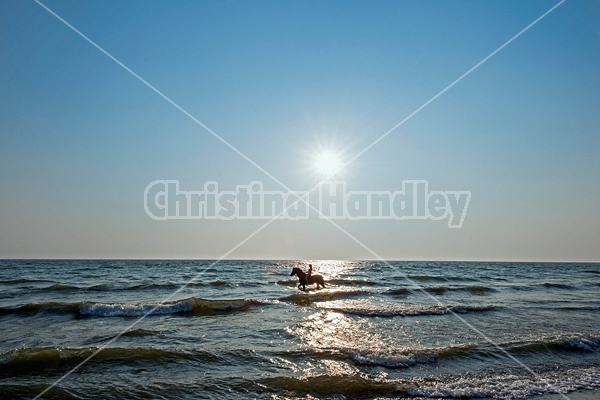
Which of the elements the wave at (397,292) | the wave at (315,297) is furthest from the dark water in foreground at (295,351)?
the wave at (397,292)

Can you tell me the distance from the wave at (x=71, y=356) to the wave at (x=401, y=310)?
32.9 feet

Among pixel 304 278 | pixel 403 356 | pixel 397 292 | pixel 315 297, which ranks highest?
pixel 304 278

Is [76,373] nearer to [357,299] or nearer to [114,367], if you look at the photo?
[114,367]

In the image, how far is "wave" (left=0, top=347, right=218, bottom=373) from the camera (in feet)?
33.1

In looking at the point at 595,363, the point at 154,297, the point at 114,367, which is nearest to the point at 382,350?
the point at 595,363

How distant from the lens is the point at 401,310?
1959 cm

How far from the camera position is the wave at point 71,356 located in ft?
33.1

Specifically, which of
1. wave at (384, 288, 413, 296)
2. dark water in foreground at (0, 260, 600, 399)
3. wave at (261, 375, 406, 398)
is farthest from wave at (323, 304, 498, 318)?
wave at (261, 375, 406, 398)

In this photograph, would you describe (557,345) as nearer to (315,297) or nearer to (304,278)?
(315,297)

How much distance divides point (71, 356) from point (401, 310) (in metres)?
15.3

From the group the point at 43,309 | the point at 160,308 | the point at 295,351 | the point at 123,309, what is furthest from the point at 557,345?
the point at 43,309

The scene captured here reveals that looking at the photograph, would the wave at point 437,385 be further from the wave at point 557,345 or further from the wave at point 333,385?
the wave at point 557,345

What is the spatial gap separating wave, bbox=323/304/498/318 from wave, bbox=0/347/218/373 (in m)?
10.0

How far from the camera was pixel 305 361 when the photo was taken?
10617 mm
